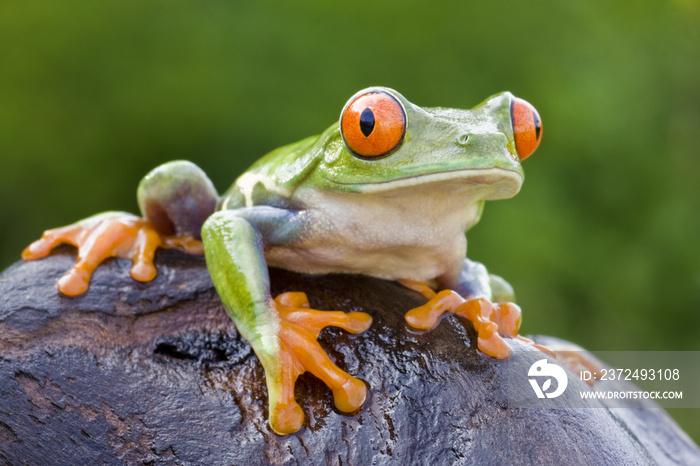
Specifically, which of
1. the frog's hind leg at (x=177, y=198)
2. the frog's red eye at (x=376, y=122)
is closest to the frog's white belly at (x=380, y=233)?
the frog's red eye at (x=376, y=122)

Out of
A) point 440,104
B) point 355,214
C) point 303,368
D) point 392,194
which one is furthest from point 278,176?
point 440,104

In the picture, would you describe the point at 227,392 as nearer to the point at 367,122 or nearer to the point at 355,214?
the point at 355,214

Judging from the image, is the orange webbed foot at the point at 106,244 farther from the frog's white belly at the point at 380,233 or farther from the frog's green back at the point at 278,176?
the frog's white belly at the point at 380,233

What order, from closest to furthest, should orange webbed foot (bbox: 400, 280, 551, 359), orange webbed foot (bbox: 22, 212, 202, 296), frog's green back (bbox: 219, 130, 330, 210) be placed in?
orange webbed foot (bbox: 400, 280, 551, 359)
frog's green back (bbox: 219, 130, 330, 210)
orange webbed foot (bbox: 22, 212, 202, 296)

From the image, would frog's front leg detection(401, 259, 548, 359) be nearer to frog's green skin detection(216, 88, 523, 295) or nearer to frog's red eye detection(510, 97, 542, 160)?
frog's green skin detection(216, 88, 523, 295)

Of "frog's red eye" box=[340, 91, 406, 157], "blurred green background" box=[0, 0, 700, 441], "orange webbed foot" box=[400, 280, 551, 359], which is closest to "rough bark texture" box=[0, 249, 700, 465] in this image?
"orange webbed foot" box=[400, 280, 551, 359]

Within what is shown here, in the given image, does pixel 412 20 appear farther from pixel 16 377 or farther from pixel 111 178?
pixel 16 377

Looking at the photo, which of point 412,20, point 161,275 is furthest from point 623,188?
point 161,275
